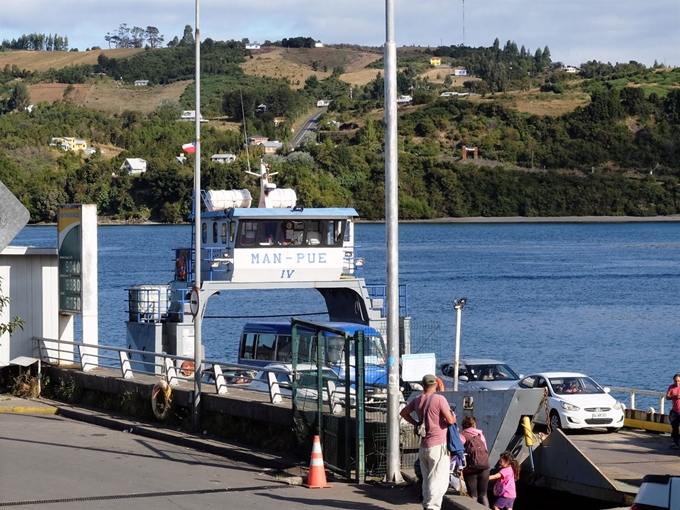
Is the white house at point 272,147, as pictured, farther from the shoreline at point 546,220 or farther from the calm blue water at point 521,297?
the calm blue water at point 521,297

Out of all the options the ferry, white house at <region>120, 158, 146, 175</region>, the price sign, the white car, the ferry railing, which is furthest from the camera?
white house at <region>120, 158, 146, 175</region>

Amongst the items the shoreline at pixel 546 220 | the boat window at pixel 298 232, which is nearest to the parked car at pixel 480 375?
the boat window at pixel 298 232

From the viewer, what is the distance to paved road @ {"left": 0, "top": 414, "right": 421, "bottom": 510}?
514 inches

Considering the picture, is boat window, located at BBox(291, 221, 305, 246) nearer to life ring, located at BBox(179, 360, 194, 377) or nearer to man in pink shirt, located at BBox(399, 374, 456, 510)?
life ring, located at BBox(179, 360, 194, 377)

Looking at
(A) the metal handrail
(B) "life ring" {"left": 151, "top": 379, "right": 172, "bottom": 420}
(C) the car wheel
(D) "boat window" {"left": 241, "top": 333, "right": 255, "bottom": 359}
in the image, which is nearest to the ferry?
(D) "boat window" {"left": 241, "top": 333, "right": 255, "bottom": 359}

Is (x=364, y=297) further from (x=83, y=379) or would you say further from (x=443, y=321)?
(x=443, y=321)

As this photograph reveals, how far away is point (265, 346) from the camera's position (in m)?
29.2

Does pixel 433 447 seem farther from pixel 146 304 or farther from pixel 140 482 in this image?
pixel 146 304

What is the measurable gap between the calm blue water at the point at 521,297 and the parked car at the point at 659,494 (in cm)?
1781

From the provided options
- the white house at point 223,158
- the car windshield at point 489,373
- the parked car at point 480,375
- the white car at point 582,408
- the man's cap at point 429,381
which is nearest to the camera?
the man's cap at point 429,381

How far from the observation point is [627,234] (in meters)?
164

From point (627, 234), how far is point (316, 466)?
6158 inches

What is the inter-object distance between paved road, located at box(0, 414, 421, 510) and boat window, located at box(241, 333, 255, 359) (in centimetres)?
1172

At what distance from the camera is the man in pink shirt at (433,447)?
1223cm
